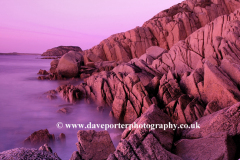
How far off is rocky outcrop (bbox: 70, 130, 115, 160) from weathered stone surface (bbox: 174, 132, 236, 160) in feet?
5.59

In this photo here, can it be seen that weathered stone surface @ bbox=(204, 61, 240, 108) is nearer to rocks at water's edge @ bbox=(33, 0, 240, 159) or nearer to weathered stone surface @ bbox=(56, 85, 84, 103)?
rocks at water's edge @ bbox=(33, 0, 240, 159)

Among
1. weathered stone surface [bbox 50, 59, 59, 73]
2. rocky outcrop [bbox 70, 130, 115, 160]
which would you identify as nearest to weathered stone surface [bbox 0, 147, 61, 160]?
rocky outcrop [bbox 70, 130, 115, 160]

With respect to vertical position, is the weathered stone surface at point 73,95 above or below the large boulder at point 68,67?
below

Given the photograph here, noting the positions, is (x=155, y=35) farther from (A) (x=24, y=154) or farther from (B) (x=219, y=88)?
(A) (x=24, y=154)

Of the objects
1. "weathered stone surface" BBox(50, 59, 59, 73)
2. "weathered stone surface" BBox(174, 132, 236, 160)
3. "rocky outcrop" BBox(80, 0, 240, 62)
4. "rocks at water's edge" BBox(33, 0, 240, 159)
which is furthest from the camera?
"rocky outcrop" BBox(80, 0, 240, 62)

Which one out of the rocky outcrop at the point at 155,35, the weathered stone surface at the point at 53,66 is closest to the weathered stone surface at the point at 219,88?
the rocky outcrop at the point at 155,35

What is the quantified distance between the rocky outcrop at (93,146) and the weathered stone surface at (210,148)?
1.70m

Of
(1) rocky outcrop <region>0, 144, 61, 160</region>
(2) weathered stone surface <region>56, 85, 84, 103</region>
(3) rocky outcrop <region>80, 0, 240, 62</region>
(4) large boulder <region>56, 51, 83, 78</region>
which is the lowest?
(2) weathered stone surface <region>56, 85, 84, 103</region>

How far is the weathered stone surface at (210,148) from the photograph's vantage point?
3.84 metres

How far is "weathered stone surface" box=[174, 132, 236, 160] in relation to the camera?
384 cm

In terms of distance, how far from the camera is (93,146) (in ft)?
15.3

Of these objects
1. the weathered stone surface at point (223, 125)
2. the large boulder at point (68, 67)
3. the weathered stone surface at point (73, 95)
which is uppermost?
the large boulder at point (68, 67)

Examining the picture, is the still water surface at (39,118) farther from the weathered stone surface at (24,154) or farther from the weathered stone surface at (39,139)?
the weathered stone surface at (24,154)

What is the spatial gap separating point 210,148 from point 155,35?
2858 cm
